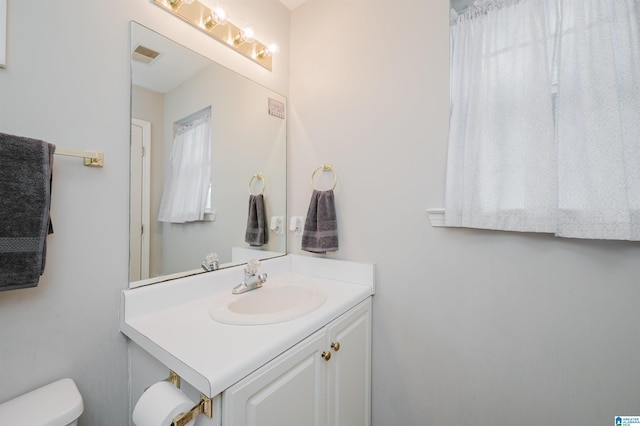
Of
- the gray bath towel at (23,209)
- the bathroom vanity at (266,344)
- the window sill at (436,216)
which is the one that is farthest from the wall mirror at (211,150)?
the window sill at (436,216)

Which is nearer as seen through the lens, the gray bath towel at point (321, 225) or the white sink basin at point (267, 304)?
the white sink basin at point (267, 304)

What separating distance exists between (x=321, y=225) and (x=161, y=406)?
3.01ft

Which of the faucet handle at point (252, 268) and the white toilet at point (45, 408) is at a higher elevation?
the faucet handle at point (252, 268)

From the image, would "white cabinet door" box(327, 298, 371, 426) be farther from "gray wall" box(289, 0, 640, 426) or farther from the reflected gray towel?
the reflected gray towel

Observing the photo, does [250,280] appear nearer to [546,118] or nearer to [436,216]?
[436,216]

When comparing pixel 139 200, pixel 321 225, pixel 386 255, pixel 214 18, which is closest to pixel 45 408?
pixel 139 200

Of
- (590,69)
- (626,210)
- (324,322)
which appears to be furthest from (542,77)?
(324,322)

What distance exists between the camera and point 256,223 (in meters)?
1.44

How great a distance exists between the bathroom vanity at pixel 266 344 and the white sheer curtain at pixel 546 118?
614 millimetres

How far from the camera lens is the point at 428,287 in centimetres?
115

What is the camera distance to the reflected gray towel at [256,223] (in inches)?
55.5

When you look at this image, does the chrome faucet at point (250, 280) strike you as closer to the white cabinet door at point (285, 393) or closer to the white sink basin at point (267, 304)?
the white sink basin at point (267, 304)

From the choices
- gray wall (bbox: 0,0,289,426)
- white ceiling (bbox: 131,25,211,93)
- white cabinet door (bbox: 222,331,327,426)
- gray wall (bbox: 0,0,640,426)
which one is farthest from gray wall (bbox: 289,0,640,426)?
gray wall (bbox: 0,0,289,426)

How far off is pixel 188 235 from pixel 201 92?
0.66m
